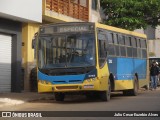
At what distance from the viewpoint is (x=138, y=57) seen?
25234mm

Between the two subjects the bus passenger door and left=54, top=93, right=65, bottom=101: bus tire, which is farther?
left=54, top=93, right=65, bottom=101: bus tire

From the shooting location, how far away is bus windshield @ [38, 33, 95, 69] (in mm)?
19234

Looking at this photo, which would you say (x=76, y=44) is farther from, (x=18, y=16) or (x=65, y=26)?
(x=18, y=16)

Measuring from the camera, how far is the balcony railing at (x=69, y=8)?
27.1 meters

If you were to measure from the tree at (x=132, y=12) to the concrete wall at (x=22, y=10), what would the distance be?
29.2 feet

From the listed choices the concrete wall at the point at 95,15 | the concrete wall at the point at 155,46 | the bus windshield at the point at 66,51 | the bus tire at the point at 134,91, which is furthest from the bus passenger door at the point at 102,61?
the concrete wall at the point at 155,46

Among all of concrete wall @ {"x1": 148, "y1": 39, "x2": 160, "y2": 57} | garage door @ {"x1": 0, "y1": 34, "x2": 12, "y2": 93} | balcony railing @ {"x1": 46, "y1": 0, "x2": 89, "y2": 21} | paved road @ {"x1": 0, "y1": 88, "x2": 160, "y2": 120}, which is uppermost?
balcony railing @ {"x1": 46, "y1": 0, "x2": 89, "y2": 21}

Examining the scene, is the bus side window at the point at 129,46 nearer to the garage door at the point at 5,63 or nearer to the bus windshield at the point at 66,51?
the bus windshield at the point at 66,51

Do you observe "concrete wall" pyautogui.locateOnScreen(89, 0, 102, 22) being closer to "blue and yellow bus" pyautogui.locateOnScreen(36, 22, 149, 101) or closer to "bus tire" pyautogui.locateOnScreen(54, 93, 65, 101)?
"bus tire" pyautogui.locateOnScreen(54, 93, 65, 101)

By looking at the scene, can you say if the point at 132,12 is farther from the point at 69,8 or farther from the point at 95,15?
the point at 69,8

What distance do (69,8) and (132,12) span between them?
18.2 ft

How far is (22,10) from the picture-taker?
79.4 ft

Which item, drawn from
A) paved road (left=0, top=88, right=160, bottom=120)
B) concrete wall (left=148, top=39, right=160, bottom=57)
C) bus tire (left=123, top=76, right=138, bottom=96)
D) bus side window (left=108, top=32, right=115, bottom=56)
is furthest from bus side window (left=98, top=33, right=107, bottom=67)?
concrete wall (left=148, top=39, right=160, bottom=57)

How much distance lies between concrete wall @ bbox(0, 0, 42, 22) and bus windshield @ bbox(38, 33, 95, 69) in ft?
12.8
